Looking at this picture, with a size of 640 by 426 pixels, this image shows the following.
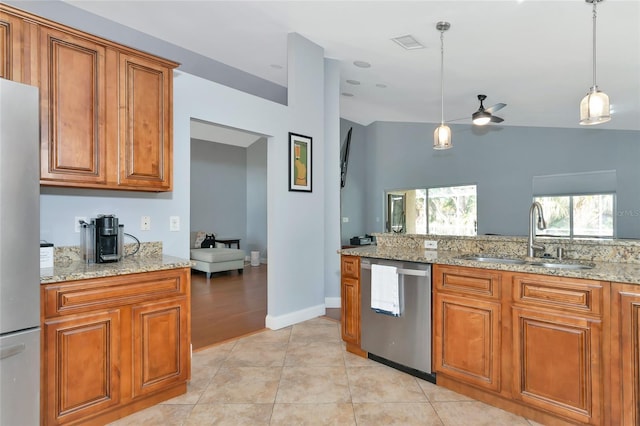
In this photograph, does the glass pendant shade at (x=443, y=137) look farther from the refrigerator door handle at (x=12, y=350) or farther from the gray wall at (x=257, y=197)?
the gray wall at (x=257, y=197)

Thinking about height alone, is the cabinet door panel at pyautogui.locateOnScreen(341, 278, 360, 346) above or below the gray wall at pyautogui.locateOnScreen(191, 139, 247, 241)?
below

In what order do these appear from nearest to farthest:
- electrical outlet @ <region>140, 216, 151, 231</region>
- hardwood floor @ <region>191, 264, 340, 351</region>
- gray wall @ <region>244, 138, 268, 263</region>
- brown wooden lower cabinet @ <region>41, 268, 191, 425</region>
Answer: brown wooden lower cabinet @ <region>41, 268, 191, 425</region>, electrical outlet @ <region>140, 216, 151, 231</region>, hardwood floor @ <region>191, 264, 340, 351</region>, gray wall @ <region>244, 138, 268, 263</region>

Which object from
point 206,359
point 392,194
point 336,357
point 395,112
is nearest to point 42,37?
point 206,359

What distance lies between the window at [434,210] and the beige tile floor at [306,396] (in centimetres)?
597

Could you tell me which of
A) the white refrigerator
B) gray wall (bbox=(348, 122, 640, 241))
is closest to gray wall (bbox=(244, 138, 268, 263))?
gray wall (bbox=(348, 122, 640, 241))

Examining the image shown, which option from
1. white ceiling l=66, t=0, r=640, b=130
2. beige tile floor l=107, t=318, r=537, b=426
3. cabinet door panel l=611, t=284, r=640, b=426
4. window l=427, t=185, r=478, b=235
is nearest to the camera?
cabinet door panel l=611, t=284, r=640, b=426

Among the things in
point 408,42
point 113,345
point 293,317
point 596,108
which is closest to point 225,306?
point 293,317

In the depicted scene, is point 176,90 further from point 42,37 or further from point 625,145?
point 625,145

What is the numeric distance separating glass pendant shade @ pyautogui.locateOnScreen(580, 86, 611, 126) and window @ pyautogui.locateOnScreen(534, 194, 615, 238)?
205 inches

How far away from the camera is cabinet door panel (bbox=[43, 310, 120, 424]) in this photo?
172cm

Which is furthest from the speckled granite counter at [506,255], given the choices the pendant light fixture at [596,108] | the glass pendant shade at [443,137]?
the glass pendant shade at [443,137]

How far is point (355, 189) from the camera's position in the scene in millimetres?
9078

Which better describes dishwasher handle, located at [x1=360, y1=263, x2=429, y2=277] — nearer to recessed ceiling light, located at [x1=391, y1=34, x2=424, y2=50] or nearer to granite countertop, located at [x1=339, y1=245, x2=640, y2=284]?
granite countertop, located at [x1=339, y1=245, x2=640, y2=284]

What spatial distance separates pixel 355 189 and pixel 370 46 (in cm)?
541
